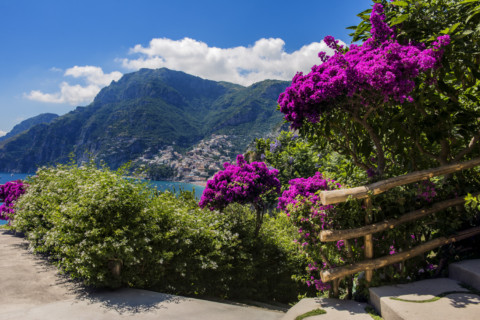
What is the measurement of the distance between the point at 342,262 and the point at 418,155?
2.35m

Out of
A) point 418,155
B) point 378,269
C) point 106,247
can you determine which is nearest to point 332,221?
point 378,269

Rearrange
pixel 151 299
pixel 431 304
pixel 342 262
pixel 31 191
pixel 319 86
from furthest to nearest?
pixel 31 191 → pixel 151 299 → pixel 342 262 → pixel 319 86 → pixel 431 304

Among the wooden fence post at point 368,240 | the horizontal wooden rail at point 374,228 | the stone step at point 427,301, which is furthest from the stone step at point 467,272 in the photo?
the wooden fence post at point 368,240

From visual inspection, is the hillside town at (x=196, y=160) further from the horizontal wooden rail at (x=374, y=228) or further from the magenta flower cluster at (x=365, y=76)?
the magenta flower cluster at (x=365, y=76)

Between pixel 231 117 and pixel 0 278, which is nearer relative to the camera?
pixel 0 278

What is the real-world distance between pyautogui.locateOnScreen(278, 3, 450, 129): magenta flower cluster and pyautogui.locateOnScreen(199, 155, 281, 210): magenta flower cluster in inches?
136

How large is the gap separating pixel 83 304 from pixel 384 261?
13.6ft

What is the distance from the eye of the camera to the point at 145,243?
4805 mm

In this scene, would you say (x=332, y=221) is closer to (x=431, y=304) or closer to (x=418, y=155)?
(x=431, y=304)

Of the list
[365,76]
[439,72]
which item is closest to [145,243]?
[365,76]

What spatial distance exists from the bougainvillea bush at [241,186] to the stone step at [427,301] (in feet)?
12.6

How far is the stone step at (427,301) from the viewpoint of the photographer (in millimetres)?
2857

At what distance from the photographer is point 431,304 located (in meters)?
3.09

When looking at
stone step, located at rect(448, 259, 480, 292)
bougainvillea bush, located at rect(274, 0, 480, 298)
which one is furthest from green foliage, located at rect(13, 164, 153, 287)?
stone step, located at rect(448, 259, 480, 292)
